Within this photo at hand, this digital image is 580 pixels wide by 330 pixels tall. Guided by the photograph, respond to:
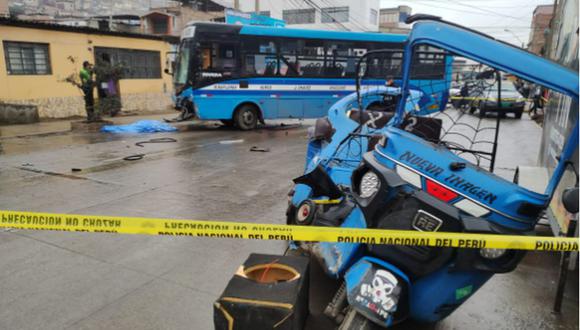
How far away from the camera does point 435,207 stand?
2227 mm

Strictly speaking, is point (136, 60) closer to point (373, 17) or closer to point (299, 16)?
point (299, 16)

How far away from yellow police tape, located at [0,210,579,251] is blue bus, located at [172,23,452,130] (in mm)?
10125

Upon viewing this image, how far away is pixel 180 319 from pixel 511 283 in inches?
114

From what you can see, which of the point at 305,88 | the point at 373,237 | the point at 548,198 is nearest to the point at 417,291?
the point at 373,237

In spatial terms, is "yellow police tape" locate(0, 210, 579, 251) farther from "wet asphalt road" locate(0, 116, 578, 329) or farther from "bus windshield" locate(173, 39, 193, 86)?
"bus windshield" locate(173, 39, 193, 86)

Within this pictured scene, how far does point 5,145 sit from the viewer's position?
10188mm

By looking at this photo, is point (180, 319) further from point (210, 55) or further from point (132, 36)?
point (132, 36)

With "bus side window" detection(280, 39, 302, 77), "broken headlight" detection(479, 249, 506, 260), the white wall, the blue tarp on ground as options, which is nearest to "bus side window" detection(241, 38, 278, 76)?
"bus side window" detection(280, 39, 302, 77)

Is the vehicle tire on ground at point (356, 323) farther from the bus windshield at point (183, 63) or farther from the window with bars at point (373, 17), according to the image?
the window with bars at point (373, 17)

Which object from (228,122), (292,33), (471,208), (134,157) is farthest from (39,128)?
(471,208)

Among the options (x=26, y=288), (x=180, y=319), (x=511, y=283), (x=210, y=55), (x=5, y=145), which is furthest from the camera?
(x=210, y=55)

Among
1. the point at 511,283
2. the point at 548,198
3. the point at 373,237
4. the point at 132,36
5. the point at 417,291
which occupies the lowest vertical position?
the point at 511,283

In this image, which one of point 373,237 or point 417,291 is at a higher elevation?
point 373,237

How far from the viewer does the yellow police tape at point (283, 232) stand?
2.08m
